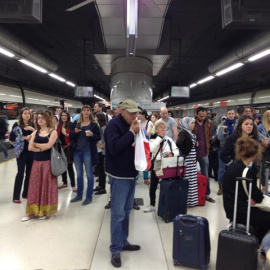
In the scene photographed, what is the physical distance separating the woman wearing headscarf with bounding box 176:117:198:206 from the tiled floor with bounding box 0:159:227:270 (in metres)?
0.22

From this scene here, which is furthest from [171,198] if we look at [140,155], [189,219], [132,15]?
[132,15]

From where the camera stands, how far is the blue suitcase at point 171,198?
3.16 m

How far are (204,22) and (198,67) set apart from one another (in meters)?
7.25

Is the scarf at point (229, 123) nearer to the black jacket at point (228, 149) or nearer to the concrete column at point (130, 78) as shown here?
the black jacket at point (228, 149)

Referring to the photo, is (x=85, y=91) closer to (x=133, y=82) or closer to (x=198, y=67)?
(x=133, y=82)

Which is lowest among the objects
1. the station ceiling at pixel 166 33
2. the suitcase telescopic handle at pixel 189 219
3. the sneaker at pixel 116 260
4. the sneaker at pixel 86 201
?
the sneaker at pixel 116 260

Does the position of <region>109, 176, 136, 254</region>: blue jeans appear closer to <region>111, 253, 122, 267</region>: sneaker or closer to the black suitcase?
<region>111, 253, 122, 267</region>: sneaker

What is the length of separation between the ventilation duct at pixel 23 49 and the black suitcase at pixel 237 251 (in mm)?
6834

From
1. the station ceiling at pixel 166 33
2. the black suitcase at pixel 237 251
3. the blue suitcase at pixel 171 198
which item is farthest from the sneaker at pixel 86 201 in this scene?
the station ceiling at pixel 166 33

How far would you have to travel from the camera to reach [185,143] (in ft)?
11.6

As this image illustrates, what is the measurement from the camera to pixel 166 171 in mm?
3236

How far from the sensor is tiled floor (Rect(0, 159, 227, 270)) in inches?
91.5

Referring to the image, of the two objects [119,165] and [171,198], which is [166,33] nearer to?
[171,198]

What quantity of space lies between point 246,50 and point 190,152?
5.02m
